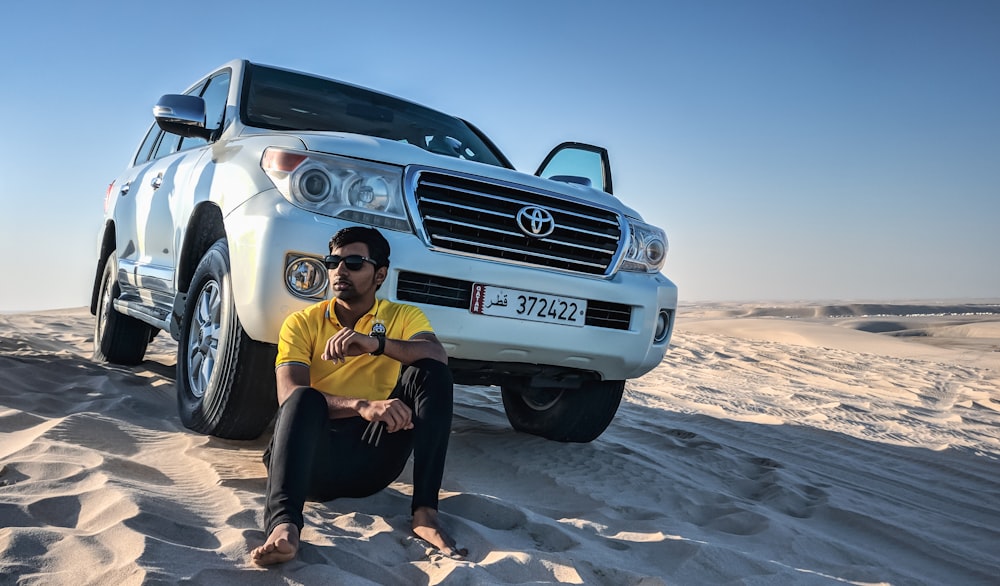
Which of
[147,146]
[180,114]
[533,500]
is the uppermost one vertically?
[147,146]

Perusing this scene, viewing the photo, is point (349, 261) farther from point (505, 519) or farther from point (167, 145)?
point (167, 145)

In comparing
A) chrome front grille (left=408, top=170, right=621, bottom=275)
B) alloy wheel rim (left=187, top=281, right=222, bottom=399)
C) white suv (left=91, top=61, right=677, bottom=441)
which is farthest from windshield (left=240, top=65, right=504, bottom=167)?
→ chrome front grille (left=408, top=170, right=621, bottom=275)

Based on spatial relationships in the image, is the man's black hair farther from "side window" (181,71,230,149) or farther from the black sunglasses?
"side window" (181,71,230,149)

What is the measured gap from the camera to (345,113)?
428 cm

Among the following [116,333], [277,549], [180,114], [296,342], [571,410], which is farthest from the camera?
[116,333]

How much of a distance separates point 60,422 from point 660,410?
434cm

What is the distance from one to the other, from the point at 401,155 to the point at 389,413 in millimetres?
1222

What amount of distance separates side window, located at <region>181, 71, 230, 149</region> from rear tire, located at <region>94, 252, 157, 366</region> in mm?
1563

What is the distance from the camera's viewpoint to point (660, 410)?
6.27 m

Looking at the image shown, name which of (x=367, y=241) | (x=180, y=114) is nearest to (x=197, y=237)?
(x=180, y=114)

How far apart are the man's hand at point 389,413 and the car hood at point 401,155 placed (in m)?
1.11

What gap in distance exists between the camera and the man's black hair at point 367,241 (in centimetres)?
257

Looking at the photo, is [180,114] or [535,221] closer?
[535,221]

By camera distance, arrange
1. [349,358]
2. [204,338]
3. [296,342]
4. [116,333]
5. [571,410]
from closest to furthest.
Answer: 1. [296,342]
2. [349,358]
3. [204,338]
4. [571,410]
5. [116,333]
